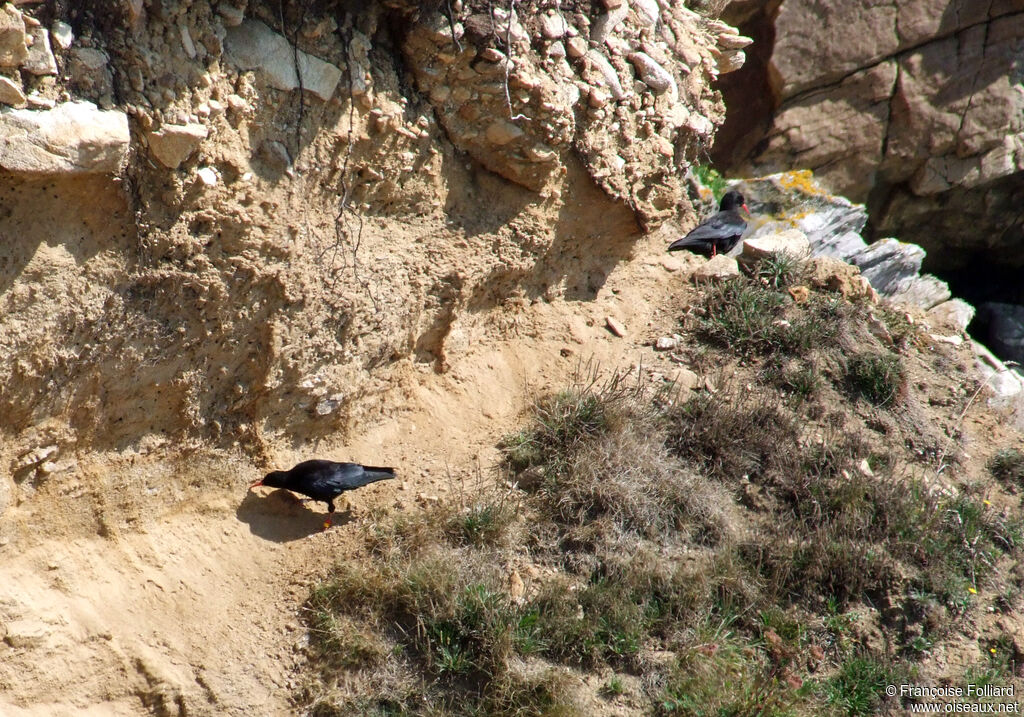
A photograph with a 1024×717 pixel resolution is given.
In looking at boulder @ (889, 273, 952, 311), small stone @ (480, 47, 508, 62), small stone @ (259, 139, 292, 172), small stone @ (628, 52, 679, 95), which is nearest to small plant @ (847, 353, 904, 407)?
boulder @ (889, 273, 952, 311)

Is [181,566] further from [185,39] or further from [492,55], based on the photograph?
[492,55]

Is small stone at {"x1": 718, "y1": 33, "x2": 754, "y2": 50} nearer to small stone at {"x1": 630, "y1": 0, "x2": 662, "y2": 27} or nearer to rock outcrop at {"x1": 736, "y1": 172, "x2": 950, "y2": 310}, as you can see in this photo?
small stone at {"x1": 630, "y1": 0, "x2": 662, "y2": 27}

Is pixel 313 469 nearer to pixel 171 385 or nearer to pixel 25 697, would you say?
pixel 171 385

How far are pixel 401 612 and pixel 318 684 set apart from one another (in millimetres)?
476

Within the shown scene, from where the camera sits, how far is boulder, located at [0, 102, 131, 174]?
3.25 meters

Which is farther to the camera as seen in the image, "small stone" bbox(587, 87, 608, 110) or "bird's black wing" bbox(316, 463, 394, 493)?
"small stone" bbox(587, 87, 608, 110)

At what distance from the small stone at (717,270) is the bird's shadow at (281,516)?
314 cm

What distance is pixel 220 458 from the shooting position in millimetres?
4309

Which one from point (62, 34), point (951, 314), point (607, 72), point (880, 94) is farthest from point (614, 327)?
point (880, 94)

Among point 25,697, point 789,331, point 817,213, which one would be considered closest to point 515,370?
point 789,331

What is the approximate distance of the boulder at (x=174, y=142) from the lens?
3.62 metres

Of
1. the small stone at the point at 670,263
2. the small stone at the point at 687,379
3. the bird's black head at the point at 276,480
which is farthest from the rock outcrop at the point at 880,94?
the bird's black head at the point at 276,480

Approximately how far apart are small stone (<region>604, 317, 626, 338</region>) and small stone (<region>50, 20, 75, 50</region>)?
3.53 metres

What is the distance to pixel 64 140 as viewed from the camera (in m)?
3.34
